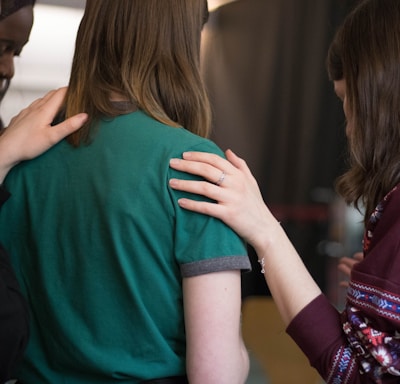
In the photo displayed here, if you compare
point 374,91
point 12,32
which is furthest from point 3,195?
point 12,32

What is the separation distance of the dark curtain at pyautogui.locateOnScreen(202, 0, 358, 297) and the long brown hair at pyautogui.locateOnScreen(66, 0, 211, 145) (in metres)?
1.36

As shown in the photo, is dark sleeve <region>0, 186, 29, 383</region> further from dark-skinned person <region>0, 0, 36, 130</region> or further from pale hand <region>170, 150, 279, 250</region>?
dark-skinned person <region>0, 0, 36, 130</region>

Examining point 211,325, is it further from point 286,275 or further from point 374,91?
point 374,91

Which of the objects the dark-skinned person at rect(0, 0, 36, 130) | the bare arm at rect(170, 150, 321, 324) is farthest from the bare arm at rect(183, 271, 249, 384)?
the dark-skinned person at rect(0, 0, 36, 130)

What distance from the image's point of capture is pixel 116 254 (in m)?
1.00

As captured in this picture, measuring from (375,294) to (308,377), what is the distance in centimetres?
172

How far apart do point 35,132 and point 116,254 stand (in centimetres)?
27

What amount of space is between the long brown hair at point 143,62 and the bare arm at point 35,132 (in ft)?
0.07

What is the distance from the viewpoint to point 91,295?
1040 mm

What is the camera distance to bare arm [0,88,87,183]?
1.08 m

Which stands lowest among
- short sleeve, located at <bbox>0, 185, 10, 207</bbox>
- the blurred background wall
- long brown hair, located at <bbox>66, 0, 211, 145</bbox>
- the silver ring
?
the blurred background wall

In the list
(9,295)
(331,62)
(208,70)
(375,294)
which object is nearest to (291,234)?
(208,70)

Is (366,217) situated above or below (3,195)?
below

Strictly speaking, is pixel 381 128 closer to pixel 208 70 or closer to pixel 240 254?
pixel 240 254
